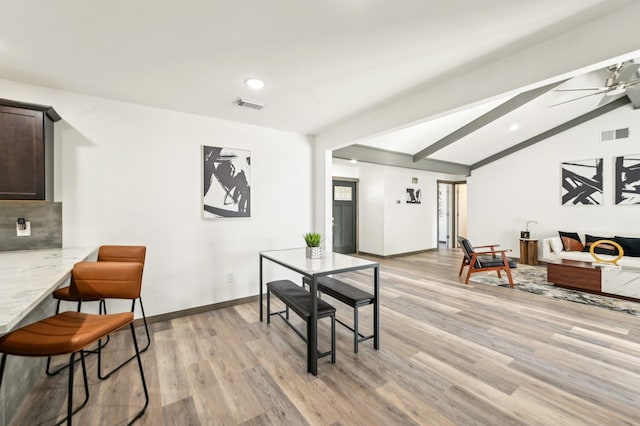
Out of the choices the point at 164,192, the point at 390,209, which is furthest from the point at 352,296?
the point at 390,209

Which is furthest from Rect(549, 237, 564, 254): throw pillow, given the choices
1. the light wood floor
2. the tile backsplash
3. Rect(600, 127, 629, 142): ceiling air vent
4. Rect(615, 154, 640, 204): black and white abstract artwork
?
the tile backsplash

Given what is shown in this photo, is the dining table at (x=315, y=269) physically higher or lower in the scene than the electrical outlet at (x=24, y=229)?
lower

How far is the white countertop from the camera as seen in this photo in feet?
3.52

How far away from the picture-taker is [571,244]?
527cm

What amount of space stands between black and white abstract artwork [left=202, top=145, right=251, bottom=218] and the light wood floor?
4.18ft

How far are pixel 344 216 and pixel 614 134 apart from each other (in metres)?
5.71

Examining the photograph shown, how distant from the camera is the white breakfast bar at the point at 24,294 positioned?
3.70ft

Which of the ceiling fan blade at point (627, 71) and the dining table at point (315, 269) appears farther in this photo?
the ceiling fan blade at point (627, 71)

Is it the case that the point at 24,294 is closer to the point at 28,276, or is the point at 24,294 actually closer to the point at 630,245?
the point at 28,276

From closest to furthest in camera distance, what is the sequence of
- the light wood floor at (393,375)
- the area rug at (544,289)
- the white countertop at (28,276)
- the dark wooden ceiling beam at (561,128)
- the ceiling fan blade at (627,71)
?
the white countertop at (28,276), the light wood floor at (393,375), the ceiling fan blade at (627,71), the area rug at (544,289), the dark wooden ceiling beam at (561,128)

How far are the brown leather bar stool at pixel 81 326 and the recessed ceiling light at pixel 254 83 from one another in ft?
5.79

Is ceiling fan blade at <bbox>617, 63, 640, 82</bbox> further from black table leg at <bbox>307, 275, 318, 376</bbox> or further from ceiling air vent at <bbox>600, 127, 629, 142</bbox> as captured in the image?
black table leg at <bbox>307, 275, 318, 376</bbox>

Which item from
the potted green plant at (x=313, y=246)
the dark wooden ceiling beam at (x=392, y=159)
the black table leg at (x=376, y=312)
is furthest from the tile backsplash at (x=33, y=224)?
the dark wooden ceiling beam at (x=392, y=159)

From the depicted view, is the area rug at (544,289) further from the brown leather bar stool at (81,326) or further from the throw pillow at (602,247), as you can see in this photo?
the brown leather bar stool at (81,326)
